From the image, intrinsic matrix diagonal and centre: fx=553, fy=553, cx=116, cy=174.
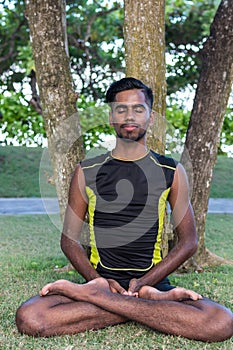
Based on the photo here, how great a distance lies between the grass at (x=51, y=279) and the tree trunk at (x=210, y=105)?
0.84 metres

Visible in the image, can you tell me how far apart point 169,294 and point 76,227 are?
73 cm

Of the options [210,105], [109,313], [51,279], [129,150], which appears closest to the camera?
[109,313]

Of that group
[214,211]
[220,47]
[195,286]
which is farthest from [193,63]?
[195,286]

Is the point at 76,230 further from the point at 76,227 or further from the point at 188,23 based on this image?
the point at 188,23

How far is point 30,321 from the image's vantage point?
2947mm

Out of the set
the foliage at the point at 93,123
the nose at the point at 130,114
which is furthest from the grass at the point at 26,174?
the nose at the point at 130,114

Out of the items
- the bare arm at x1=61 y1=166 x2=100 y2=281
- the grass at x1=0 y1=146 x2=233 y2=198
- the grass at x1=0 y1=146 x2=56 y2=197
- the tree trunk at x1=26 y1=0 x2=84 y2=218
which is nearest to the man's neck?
the bare arm at x1=61 y1=166 x2=100 y2=281

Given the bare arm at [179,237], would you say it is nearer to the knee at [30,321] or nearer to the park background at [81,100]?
the knee at [30,321]

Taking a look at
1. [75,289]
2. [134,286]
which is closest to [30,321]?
[75,289]

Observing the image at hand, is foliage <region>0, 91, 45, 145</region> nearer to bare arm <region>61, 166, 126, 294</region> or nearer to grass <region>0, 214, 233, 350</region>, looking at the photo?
grass <region>0, 214, 233, 350</region>

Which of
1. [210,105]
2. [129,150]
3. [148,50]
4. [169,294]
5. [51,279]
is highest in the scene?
[148,50]

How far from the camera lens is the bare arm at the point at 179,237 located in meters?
3.17

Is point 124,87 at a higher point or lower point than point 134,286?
higher

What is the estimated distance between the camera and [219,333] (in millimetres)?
2914
